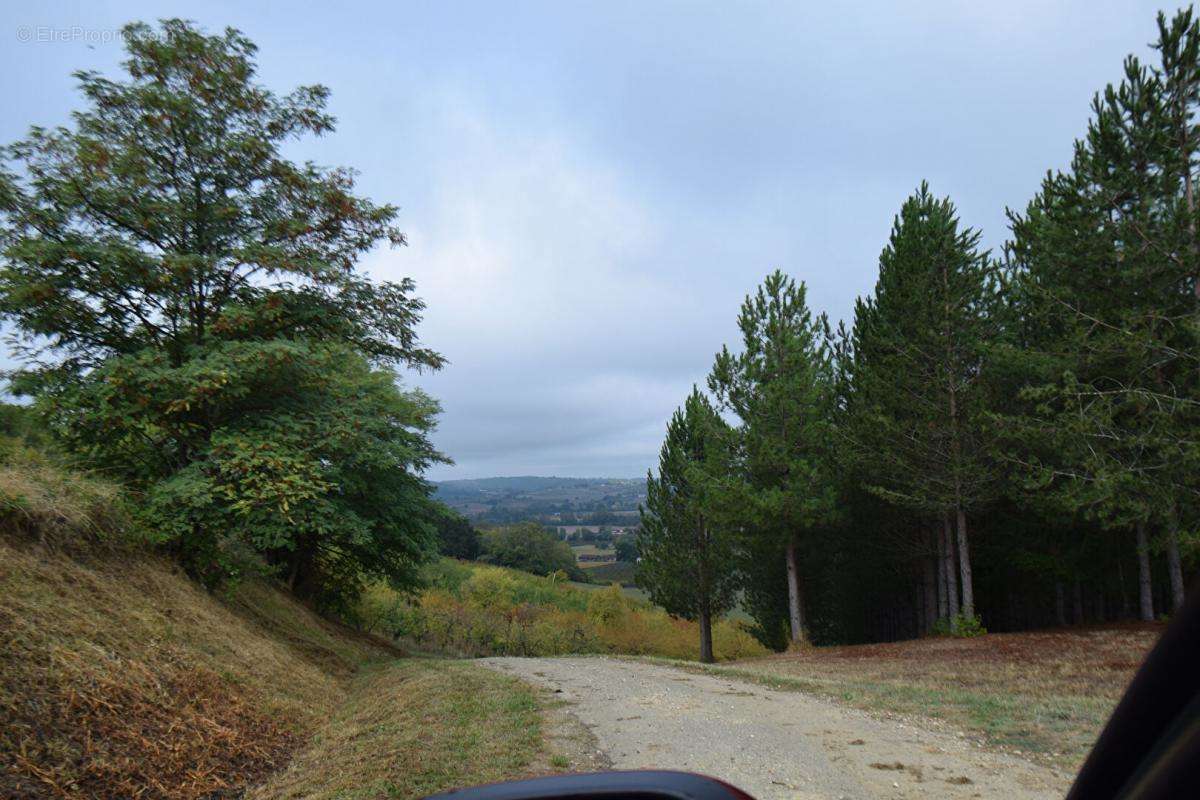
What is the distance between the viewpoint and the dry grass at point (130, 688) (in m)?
4.62

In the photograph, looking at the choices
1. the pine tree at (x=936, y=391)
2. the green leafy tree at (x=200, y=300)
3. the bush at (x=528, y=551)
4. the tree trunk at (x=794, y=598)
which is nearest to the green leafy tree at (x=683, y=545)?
the tree trunk at (x=794, y=598)

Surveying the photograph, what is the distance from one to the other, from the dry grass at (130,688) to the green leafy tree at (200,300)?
6.24ft

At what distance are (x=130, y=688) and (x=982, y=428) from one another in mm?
19204

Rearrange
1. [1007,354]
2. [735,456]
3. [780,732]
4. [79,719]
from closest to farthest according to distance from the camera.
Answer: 1. [79,719]
2. [780,732]
3. [1007,354]
4. [735,456]

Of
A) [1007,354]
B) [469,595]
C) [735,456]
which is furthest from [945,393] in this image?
[469,595]

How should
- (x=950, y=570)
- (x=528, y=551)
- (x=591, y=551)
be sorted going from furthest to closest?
1. (x=591, y=551)
2. (x=528, y=551)
3. (x=950, y=570)

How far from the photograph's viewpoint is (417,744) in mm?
6328

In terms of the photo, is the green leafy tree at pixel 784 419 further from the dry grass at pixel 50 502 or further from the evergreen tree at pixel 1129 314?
the dry grass at pixel 50 502

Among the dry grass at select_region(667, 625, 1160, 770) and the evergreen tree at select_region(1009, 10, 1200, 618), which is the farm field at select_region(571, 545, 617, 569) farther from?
the evergreen tree at select_region(1009, 10, 1200, 618)

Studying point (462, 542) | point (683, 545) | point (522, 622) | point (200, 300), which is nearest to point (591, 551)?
point (462, 542)

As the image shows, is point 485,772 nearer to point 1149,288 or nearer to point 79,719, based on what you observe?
point 79,719

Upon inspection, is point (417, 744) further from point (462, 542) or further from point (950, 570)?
point (462, 542)

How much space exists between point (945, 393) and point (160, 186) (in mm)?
19933

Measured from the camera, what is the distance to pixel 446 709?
8031 millimetres
